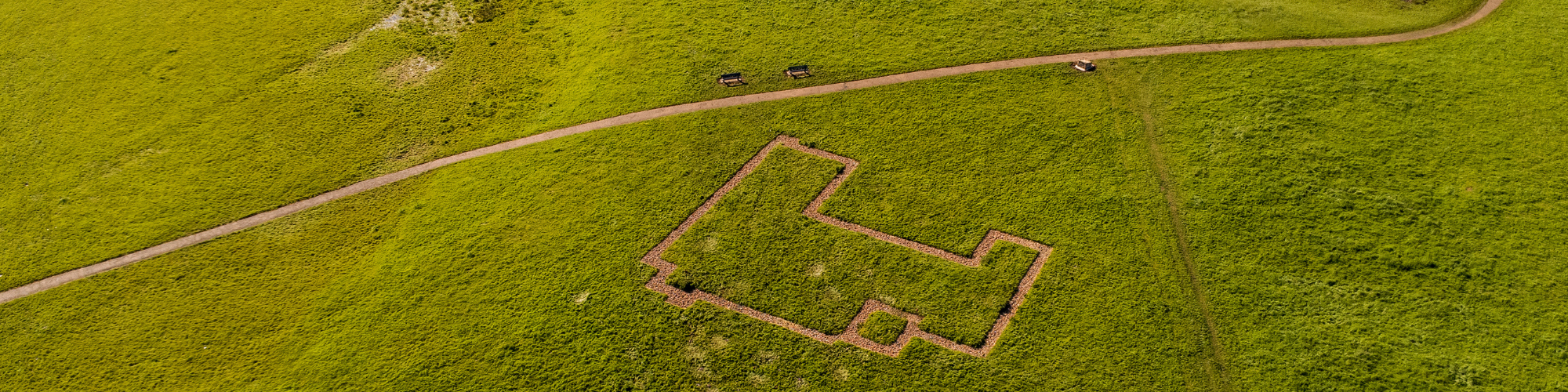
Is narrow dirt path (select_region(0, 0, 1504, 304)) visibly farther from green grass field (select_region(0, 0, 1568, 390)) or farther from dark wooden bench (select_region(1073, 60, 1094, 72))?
dark wooden bench (select_region(1073, 60, 1094, 72))

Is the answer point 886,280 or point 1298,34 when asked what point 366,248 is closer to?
point 886,280

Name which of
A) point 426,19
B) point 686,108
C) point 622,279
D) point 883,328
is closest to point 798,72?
point 686,108

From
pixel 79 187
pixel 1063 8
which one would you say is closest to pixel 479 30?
pixel 79 187

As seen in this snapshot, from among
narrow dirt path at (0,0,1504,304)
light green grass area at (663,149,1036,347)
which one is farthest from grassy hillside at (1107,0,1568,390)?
light green grass area at (663,149,1036,347)

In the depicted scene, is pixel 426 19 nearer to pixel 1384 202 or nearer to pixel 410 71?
pixel 410 71

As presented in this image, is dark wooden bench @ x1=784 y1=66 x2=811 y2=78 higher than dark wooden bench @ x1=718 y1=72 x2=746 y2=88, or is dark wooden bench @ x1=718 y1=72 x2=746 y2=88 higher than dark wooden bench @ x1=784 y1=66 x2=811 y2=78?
dark wooden bench @ x1=784 y1=66 x2=811 y2=78
